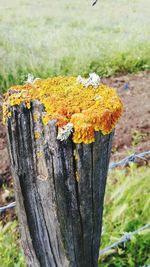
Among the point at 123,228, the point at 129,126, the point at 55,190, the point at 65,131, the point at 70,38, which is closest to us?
the point at 65,131

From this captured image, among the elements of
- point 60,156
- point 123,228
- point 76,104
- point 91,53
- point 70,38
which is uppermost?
point 70,38

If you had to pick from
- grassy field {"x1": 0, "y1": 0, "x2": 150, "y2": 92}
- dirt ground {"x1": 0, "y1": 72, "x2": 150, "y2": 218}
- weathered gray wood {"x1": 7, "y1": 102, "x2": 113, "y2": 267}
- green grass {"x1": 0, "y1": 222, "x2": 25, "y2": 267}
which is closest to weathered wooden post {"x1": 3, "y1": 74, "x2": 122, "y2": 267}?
weathered gray wood {"x1": 7, "y1": 102, "x2": 113, "y2": 267}

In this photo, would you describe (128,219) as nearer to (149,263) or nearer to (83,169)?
(149,263)

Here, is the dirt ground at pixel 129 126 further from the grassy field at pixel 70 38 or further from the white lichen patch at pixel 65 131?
the white lichen patch at pixel 65 131

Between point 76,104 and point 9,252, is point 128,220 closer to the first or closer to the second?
point 9,252

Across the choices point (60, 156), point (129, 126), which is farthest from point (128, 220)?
point (129, 126)

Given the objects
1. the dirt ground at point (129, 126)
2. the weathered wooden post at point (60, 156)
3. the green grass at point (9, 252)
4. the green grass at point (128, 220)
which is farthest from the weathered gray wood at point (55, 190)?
the dirt ground at point (129, 126)

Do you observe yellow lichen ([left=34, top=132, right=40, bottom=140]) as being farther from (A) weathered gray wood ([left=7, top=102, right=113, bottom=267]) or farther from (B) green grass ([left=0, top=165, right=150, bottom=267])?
(B) green grass ([left=0, top=165, right=150, bottom=267])
